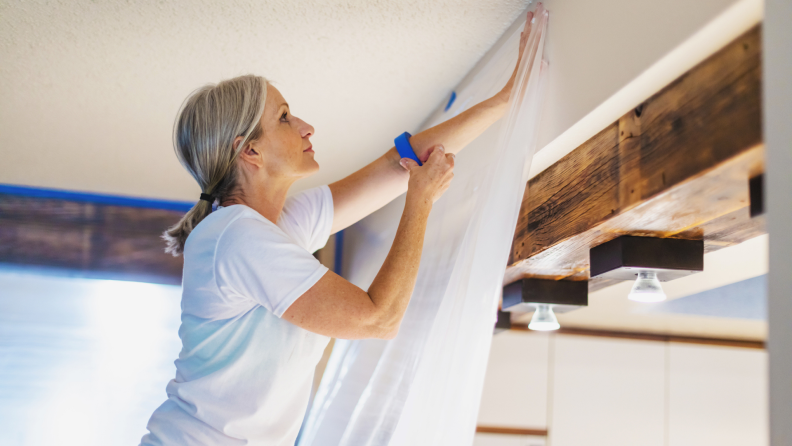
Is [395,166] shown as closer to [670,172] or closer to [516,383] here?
[670,172]

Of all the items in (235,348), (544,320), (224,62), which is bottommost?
(235,348)

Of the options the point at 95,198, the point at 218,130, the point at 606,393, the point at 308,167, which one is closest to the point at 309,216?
the point at 308,167

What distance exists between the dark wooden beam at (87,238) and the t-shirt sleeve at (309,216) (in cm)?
187

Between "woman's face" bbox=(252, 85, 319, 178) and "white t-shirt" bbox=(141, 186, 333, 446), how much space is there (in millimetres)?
176

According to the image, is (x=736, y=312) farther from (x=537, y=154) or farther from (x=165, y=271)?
(x=165, y=271)

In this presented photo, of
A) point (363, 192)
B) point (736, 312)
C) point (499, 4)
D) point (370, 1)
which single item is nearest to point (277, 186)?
point (363, 192)

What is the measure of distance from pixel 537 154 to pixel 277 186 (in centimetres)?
50

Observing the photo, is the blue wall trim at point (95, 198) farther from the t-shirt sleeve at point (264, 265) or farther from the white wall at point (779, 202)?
the white wall at point (779, 202)

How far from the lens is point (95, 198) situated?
2.90 metres

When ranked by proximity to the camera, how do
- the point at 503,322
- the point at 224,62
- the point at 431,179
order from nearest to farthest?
the point at 431,179 < the point at 224,62 < the point at 503,322

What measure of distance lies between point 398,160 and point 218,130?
374mm

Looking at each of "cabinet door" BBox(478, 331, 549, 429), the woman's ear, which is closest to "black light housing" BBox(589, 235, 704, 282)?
the woman's ear

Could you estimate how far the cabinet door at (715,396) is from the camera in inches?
128

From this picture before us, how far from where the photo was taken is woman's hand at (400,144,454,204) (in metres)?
1.06
